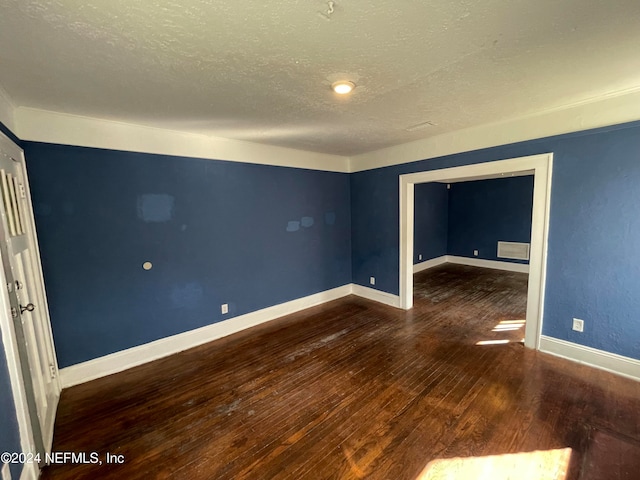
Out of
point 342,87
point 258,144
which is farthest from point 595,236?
point 258,144

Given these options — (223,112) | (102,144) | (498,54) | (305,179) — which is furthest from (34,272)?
(498,54)

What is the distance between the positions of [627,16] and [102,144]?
379cm

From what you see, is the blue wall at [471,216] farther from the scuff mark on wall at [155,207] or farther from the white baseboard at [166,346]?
the scuff mark on wall at [155,207]

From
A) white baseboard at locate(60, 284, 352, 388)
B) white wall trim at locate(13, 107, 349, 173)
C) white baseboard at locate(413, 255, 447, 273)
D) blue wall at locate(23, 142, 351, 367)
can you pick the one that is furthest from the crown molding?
white baseboard at locate(413, 255, 447, 273)

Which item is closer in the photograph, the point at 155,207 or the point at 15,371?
the point at 15,371

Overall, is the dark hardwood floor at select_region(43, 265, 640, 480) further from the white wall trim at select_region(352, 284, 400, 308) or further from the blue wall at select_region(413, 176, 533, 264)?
the blue wall at select_region(413, 176, 533, 264)

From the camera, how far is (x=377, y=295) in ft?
15.0

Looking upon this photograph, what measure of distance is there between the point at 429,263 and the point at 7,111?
737 centimetres

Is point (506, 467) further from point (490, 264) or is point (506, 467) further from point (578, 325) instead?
point (490, 264)

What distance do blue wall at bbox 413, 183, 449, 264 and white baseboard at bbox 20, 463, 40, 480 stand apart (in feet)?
21.3

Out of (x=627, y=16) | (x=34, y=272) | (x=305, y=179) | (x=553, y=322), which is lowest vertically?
(x=553, y=322)

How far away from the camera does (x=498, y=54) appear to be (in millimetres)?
1605

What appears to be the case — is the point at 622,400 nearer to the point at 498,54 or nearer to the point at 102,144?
the point at 498,54

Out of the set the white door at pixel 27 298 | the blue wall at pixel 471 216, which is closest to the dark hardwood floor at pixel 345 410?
the white door at pixel 27 298
